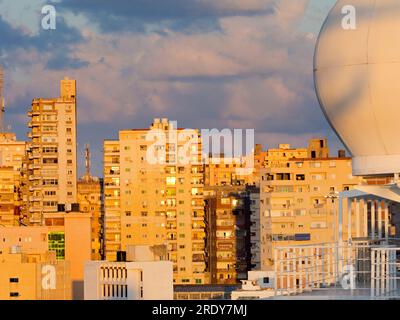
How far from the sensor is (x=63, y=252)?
123 metres

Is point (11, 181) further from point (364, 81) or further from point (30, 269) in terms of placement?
point (364, 81)

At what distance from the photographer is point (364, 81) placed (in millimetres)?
27266

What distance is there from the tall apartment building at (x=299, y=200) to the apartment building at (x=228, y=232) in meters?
7.41

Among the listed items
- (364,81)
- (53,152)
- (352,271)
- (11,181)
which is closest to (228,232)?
(53,152)

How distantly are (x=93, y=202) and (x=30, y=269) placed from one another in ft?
187

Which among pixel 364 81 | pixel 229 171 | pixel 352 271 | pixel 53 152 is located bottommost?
pixel 352 271

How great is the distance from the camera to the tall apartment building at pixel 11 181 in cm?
15000

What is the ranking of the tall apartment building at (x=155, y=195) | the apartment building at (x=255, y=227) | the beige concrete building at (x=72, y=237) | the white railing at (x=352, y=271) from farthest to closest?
the tall apartment building at (x=155, y=195), the apartment building at (x=255, y=227), the beige concrete building at (x=72, y=237), the white railing at (x=352, y=271)

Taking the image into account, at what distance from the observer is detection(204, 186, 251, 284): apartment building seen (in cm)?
13275

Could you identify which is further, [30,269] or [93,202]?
[93,202]

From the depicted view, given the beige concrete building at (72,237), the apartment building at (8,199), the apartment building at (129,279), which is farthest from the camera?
the apartment building at (8,199)

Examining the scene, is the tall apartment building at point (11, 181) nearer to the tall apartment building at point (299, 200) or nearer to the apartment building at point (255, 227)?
the apartment building at point (255, 227)

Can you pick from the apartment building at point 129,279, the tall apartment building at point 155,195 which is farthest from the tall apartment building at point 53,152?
the apartment building at point 129,279
